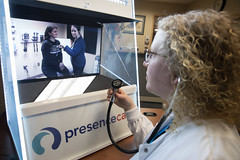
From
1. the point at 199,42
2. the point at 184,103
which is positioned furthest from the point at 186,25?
the point at 184,103

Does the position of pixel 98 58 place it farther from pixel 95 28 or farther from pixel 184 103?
pixel 184 103

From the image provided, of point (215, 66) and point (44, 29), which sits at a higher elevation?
point (44, 29)

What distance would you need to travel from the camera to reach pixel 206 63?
0.40 m

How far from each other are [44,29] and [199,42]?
0.84 meters

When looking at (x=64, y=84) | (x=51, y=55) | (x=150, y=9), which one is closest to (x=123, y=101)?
(x=64, y=84)

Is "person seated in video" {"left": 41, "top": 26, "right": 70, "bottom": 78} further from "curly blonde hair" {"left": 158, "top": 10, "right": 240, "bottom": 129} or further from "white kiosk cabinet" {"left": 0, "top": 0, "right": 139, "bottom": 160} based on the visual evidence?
"curly blonde hair" {"left": 158, "top": 10, "right": 240, "bottom": 129}

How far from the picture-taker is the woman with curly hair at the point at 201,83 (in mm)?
383

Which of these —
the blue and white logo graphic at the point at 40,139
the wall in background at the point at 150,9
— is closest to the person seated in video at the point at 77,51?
the blue and white logo graphic at the point at 40,139

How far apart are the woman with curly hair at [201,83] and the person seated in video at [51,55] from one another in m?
0.72

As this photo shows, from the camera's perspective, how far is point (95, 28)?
114 cm

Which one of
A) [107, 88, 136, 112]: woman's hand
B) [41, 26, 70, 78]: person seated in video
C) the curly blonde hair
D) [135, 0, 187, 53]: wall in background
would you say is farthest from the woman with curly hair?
[135, 0, 187, 53]: wall in background

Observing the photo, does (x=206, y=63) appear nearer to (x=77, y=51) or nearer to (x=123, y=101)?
(x=123, y=101)

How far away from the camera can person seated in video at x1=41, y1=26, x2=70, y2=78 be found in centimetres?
92

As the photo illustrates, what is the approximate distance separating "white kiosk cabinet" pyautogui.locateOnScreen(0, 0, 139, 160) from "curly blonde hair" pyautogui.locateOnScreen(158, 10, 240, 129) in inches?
15.1
